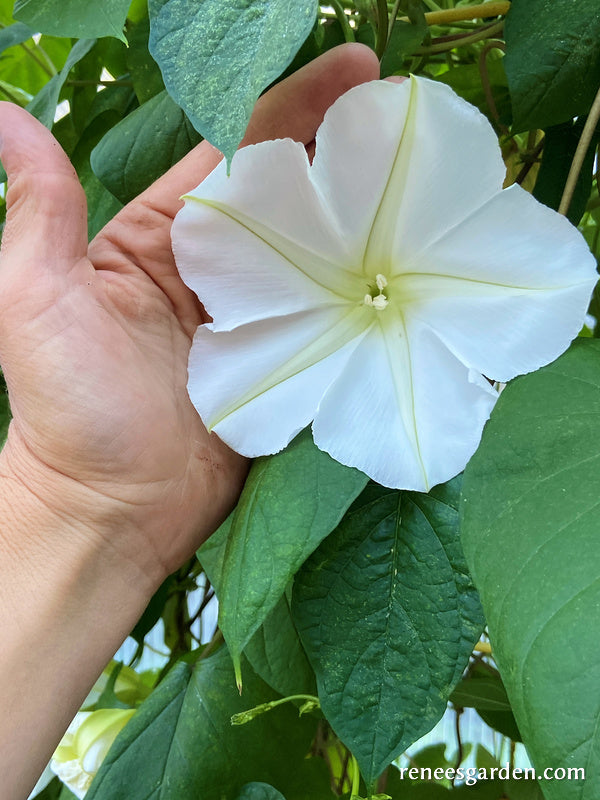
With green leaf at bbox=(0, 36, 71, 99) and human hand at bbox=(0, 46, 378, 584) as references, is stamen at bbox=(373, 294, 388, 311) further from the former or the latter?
green leaf at bbox=(0, 36, 71, 99)

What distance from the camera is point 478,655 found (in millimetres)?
1003

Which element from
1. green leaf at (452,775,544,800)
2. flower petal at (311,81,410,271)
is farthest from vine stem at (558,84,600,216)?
green leaf at (452,775,544,800)

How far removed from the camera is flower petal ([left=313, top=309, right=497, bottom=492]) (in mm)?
547

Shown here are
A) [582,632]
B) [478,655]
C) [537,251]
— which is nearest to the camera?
[582,632]

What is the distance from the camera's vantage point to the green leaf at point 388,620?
1.78 ft

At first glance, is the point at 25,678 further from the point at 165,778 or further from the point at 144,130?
the point at 144,130

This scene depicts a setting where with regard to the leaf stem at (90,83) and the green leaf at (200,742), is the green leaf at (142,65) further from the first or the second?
the green leaf at (200,742)

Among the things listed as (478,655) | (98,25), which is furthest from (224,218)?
(478,655)

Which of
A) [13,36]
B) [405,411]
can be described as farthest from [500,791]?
[13,36]

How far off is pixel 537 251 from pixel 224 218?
0.75 ft

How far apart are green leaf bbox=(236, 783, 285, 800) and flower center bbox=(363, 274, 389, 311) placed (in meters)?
0.50

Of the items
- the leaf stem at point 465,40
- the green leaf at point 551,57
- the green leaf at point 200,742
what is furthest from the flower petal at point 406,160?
the green leaf at point 200,742

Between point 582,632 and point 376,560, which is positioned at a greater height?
point 582,632

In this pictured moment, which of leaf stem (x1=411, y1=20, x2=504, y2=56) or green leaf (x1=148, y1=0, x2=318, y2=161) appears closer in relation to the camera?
green leaf (x1=148, y1=0, x2=318, y2=161)
